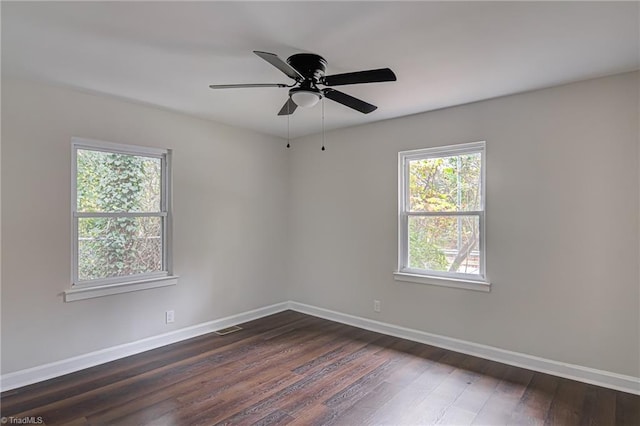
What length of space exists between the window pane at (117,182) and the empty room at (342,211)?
0.02 metres

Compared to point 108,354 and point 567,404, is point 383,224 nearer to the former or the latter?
point 567,404

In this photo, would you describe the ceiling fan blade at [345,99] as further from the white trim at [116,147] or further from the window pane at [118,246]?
the window pane at [118,246]

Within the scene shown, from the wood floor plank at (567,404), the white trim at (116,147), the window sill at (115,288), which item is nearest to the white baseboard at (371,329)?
the wood floor plank at (567,404)

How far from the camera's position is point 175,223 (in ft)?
12.8

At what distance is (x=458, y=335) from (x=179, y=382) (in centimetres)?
267

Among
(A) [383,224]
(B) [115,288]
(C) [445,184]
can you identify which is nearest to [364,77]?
(C) [445,184]

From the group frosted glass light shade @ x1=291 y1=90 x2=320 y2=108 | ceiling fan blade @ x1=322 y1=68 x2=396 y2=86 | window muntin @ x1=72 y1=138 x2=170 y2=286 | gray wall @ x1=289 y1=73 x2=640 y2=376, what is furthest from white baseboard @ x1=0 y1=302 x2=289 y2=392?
ceiling fan blade @ x1=322 y1=68 x2=396 y2=86

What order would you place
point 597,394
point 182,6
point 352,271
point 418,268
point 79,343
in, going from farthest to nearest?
point 352,271, point 418,268, point 79,343, point 597,394, point 182,6

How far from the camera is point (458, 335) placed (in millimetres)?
3592

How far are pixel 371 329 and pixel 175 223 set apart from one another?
8.50ft

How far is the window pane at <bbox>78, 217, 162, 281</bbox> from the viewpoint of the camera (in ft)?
10.7

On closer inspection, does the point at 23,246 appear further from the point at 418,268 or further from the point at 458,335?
the point at 458,335

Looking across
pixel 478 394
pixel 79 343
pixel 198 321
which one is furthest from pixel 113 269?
pixel 478 394

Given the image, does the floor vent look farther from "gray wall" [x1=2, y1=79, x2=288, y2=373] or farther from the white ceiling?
the white ceiling
